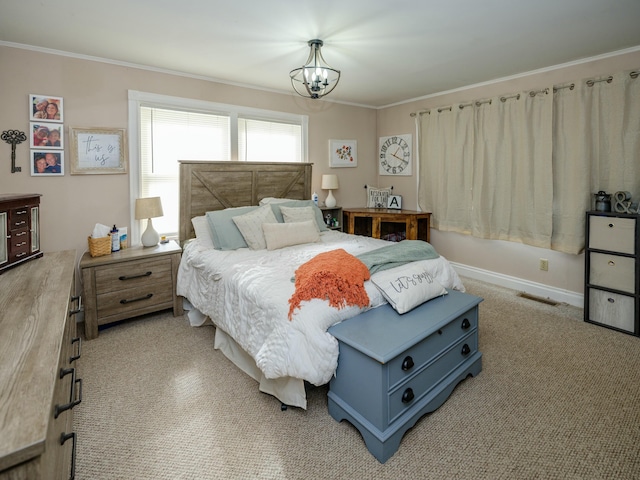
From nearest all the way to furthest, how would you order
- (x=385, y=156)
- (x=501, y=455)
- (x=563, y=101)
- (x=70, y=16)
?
(x=501, y=455) → (x=70, y=16) → (x=563, y=101) → (x=385, y=156)

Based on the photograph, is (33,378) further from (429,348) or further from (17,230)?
(429,348)

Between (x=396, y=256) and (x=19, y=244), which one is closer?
(x=19, y=244)

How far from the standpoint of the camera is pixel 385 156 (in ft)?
17.2

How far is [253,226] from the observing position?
127 inches

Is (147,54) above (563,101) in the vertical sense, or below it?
above

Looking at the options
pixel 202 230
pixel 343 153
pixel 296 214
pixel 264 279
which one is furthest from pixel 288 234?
pixel 343 153

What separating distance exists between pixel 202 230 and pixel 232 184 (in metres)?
0.71

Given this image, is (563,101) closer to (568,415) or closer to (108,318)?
(568,415)

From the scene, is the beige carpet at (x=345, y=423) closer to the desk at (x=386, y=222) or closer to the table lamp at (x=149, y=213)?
the table lamp at (x=149, y=213)

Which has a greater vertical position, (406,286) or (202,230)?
(202,230)

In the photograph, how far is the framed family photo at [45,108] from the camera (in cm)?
283

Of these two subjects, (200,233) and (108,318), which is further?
(200,233)

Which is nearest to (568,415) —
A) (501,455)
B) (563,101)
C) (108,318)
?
(501,455)

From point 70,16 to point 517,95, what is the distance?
4008 millimetres
